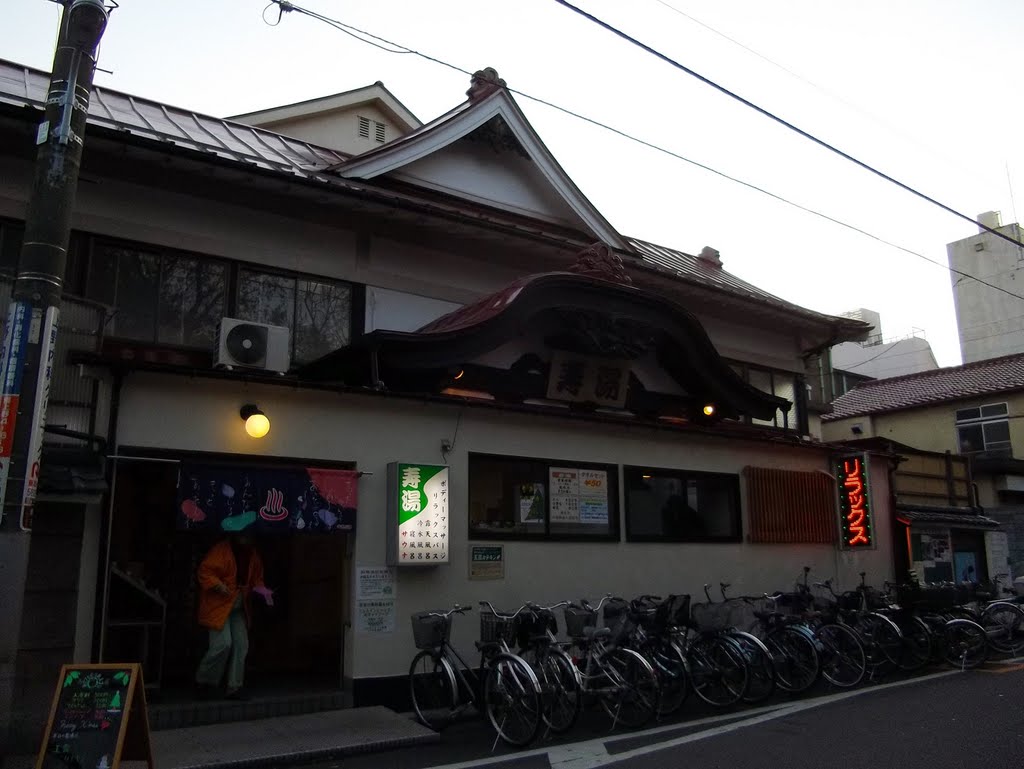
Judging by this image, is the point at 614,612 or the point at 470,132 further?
the point at 470,132

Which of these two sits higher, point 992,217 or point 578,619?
point 992,217

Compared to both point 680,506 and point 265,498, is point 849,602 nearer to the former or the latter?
point 680,506

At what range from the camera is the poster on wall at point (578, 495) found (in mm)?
11969

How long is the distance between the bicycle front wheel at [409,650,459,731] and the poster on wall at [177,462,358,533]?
1.79 metres

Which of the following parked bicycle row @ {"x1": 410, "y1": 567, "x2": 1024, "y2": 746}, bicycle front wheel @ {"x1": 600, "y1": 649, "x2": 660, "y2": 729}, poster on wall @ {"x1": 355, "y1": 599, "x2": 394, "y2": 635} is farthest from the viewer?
poster on wall @ {"x1": 355, "y1": 599, "x2": 394, "y2": 635}

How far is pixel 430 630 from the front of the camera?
9109mm

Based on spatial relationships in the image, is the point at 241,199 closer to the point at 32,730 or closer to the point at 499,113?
the point at 499,113

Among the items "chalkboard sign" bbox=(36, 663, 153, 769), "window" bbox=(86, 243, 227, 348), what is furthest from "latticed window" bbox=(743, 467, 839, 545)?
"chalkboard sign" bbox=(36, 663, 153, 769)

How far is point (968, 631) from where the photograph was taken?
11.8 metres

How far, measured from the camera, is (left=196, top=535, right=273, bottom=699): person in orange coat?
9.27 m

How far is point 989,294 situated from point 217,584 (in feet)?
129

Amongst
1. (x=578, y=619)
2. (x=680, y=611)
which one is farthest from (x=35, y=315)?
(x=680, y=611)

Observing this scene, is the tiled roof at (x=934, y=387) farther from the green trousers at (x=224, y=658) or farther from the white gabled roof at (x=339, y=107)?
the green trousers at (x=224, y=658)

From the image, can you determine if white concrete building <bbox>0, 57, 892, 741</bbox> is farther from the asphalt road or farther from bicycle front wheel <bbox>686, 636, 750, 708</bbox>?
bicycle front wheel <bbox>686, 636, 750, 708</bbox>
